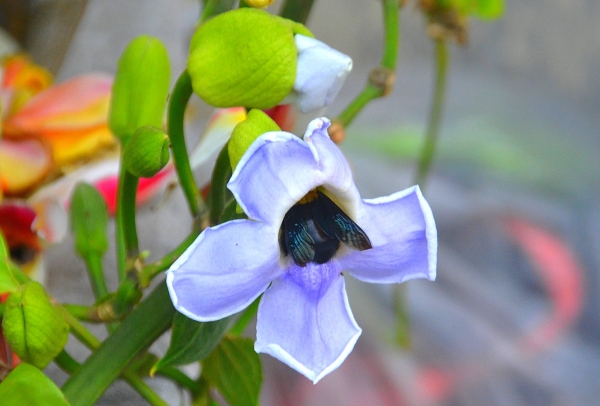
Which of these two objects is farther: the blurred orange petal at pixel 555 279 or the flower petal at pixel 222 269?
the blurred orange petal at pixel 555 279

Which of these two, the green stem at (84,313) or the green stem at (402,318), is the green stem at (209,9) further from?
the green stem at (402,318)

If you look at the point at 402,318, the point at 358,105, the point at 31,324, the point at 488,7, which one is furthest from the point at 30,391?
the point at 402,318

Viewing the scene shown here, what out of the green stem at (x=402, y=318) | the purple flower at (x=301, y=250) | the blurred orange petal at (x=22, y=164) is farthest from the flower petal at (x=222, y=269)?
the green stem at (x=402, y=318)

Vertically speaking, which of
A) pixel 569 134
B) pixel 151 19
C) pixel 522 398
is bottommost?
pixel 522 398

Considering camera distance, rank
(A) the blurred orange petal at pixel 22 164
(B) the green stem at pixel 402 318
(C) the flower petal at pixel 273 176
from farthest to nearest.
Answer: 1. (B) the green stem at pixel 402 318
2. (A) the blurred orange petal at pixel 22 164
3. (C) the flower petal at pixel 273 176

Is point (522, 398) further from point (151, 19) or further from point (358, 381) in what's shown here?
point (151, 19)

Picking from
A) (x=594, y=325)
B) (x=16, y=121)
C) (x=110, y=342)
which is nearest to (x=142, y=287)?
(x=110, y=342)

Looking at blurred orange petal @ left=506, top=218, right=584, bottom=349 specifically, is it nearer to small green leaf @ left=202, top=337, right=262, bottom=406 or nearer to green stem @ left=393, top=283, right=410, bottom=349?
green stem @ left=393, top=283, right=410, bottom=349
